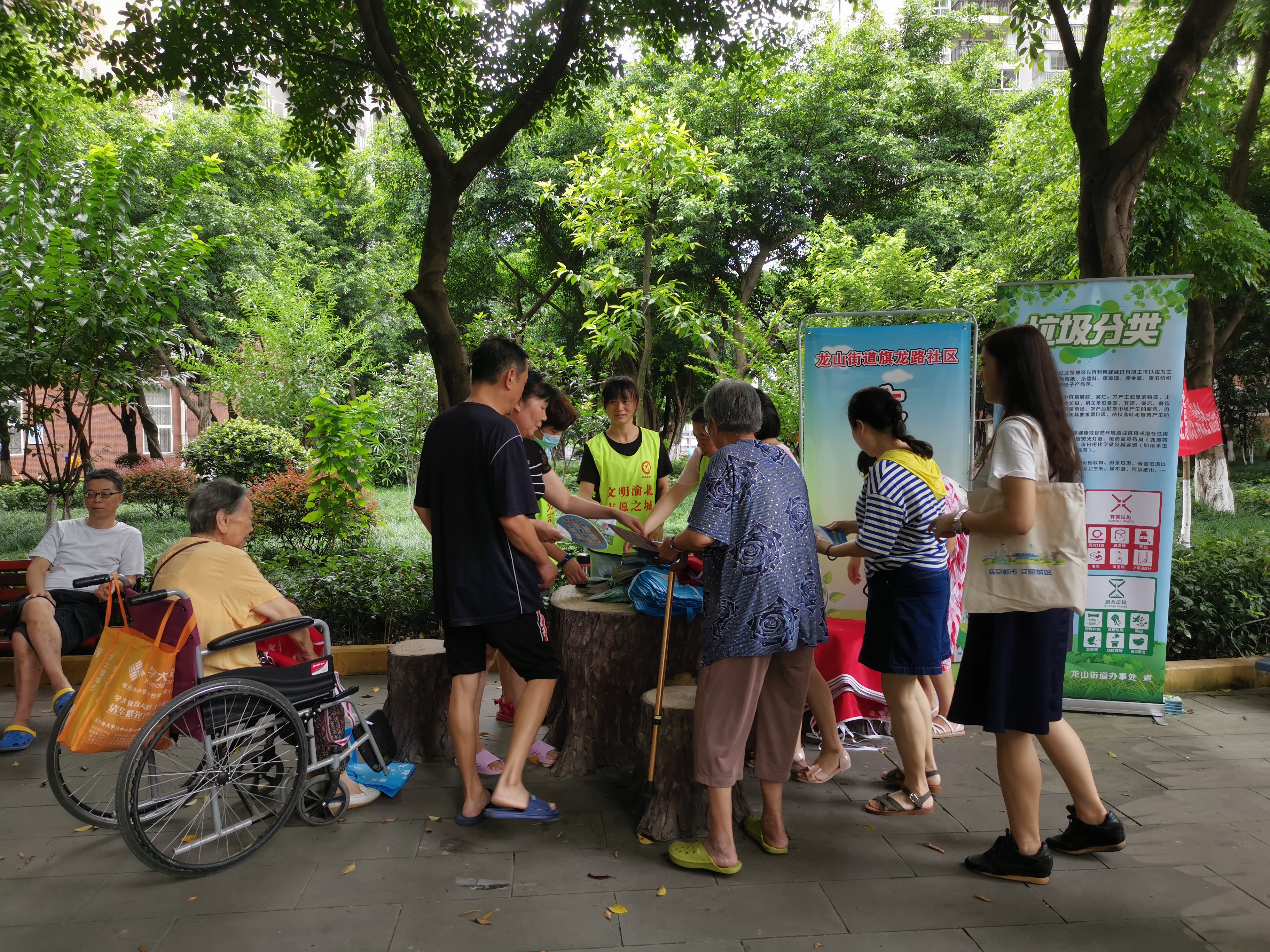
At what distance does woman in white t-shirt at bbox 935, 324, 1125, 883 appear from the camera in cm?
282

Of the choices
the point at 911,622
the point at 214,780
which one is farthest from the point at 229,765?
the point at 911,622

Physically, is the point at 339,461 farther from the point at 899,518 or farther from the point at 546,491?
the point at 899,518

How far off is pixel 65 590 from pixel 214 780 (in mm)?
2122

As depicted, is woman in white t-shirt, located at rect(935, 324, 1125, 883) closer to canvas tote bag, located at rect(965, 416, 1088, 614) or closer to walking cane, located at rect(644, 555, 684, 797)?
canvas tote bag, located at rect(965, 416, 1088, 614)

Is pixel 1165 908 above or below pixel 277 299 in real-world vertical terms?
below

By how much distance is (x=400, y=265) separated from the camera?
2086 centimetres

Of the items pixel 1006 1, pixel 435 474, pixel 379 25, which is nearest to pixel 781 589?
pixel 435 474

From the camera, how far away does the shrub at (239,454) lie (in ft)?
38.7

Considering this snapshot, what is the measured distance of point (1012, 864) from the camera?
295 centimetres

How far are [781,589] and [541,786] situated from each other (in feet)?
5.33

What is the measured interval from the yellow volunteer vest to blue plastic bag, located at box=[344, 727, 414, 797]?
5.18 feet

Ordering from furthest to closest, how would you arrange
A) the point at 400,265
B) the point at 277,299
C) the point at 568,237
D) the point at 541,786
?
the point at 400,265 → the point at 568,237 → the point at 277,299 → the point at 541,786

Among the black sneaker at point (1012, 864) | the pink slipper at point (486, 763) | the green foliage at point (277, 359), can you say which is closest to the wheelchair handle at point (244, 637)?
the pink slipper at point (486, 763)

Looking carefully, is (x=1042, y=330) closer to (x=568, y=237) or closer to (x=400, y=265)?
(x=568, y=237)
